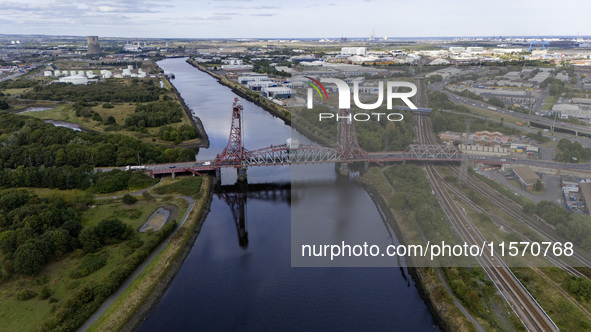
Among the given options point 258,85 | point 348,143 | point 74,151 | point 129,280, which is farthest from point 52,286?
point 258,85

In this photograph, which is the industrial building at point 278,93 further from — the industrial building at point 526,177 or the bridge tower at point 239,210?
the industrial building at point 526,177

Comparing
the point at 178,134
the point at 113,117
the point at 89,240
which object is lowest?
the point at 89,240

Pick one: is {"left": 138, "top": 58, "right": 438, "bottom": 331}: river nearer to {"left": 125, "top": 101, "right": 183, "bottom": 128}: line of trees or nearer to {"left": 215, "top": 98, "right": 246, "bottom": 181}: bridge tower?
{"left": 215, "top": 98, "right": 246, "bottom": 181}: bridge tower

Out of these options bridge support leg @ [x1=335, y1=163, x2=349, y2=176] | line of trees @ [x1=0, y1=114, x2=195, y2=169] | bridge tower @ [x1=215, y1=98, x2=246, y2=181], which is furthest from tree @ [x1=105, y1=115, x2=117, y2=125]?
bridge support leg @ [x1=335, y1=163, x2=349, y2=176]

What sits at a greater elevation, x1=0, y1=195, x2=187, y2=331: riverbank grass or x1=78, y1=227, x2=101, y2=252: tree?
x1=78, y1=227, x2=101, y2=252: tree

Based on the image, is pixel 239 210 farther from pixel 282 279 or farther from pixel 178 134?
pixel 178 134

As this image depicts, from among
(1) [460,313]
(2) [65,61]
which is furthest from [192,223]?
(2) [65,61]
